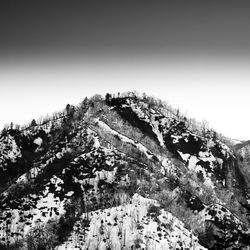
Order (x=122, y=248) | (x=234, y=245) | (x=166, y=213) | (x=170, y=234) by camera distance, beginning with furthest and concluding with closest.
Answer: (x=166, y=213) → (x=170, y=234) → (x=122, y=248) → (x=234, y=245)

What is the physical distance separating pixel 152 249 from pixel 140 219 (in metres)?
20.9

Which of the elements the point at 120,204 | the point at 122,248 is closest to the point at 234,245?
the point at 122,248

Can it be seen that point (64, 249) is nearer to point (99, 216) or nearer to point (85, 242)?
point (85, 242)

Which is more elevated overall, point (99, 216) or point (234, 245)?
point (234, 245)

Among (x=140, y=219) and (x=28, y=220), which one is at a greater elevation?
(x=140, y=219)

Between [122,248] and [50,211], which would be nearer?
[122,248]

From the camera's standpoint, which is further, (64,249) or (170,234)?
(170,234)

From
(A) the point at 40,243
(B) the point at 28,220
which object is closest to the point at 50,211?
(B) the point at 28,220

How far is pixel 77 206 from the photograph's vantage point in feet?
655

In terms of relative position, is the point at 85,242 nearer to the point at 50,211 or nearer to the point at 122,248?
the point at 122,248

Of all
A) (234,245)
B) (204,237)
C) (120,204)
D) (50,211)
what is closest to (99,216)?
(120,204)

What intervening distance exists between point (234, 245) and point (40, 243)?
6441 inches

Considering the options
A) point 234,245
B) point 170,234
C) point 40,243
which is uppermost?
point 234,245

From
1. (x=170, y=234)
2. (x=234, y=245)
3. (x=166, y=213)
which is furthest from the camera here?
(x=166, y=213)
